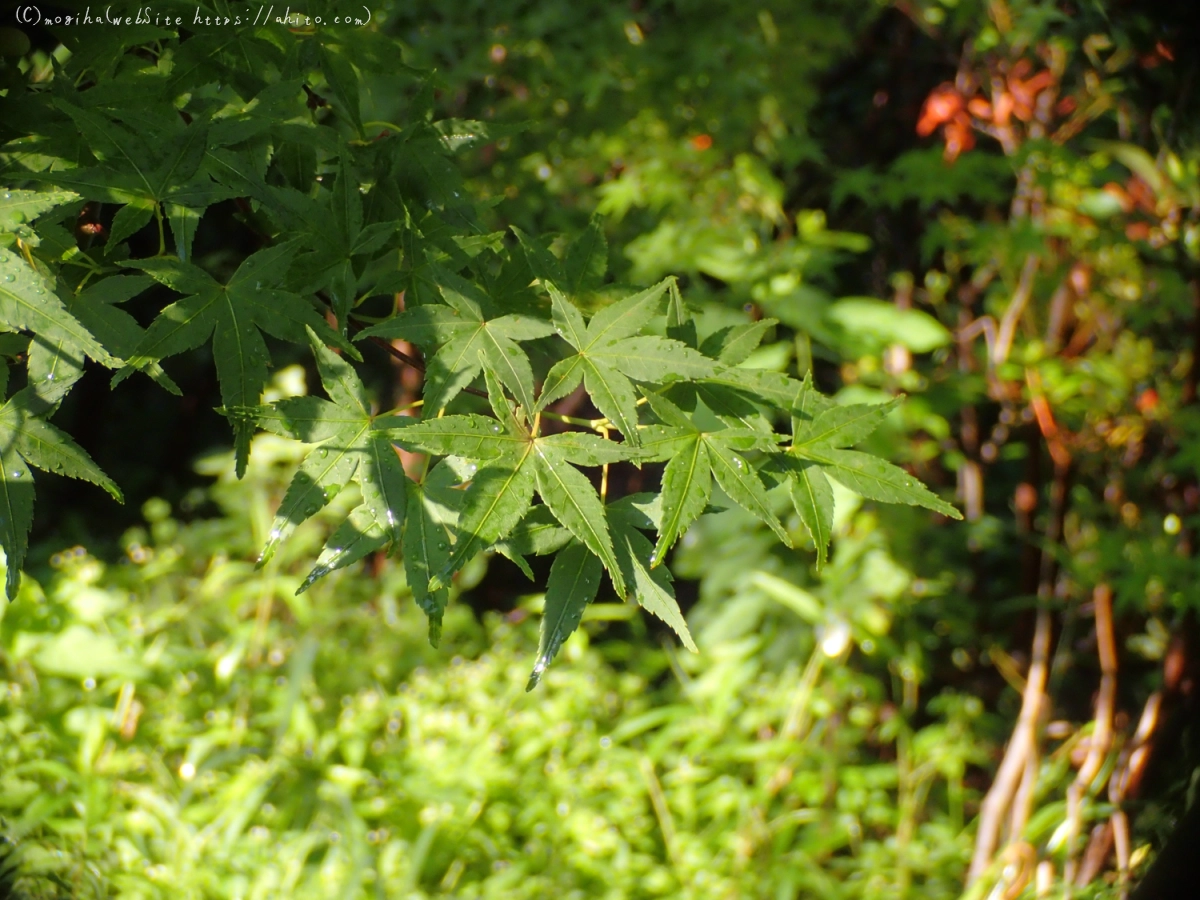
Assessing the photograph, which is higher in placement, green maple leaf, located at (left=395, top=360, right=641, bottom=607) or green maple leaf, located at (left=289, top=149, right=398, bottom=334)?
green maple leaf, located at (left=289, top=149, right=398, bottom=334)

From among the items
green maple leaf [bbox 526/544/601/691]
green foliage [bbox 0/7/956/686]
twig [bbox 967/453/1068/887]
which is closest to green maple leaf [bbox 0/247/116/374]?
green foliage [bbox 0/7/956/686]

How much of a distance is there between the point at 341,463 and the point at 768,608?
83.7 inches

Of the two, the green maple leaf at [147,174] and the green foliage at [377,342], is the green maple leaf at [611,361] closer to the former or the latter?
the green foliage at [377,342]

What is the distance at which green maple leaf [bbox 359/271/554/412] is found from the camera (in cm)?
80

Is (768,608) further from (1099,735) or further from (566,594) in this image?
(566,594)

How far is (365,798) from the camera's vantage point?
2.38m

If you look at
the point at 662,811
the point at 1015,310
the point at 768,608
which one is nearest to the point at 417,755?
the point at 662,811

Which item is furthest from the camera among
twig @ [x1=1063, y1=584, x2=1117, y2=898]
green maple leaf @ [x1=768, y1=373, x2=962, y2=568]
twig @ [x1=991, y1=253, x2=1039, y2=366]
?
twig @ [x1=991, y1=253, x2=1039, y2=366]

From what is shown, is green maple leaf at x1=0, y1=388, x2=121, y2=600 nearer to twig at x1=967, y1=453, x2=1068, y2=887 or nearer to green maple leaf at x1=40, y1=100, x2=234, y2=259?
green maple leaf at x1=40, y1=100, x2=234, y2=259

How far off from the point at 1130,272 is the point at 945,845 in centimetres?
161

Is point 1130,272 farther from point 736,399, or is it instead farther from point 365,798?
point 365,798

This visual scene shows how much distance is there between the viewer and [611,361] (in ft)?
2.64

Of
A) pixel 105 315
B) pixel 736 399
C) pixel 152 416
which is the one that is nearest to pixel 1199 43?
pixel 736 399

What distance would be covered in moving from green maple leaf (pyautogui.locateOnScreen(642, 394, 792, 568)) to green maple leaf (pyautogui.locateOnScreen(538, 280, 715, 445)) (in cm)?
2
